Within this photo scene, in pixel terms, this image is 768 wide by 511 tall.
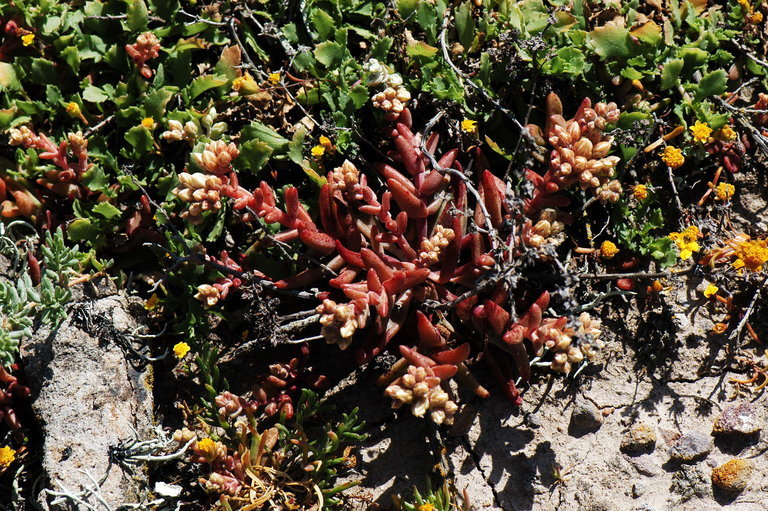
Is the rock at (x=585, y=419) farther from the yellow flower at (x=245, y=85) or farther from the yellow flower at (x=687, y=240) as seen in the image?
the yellow flower at (x=245, y=85)

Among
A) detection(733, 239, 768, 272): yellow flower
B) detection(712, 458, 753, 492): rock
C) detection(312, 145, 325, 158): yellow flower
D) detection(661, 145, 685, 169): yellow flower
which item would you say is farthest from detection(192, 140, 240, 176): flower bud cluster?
detection(712, 458, 753, 492): rock

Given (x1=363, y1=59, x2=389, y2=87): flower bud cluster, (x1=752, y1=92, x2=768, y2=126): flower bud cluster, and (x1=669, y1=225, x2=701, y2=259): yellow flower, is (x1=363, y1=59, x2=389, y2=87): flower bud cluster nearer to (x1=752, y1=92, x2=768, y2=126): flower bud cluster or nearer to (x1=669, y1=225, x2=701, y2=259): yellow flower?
(x1=669, y1=225, x2=701, y2=259): yellow flower

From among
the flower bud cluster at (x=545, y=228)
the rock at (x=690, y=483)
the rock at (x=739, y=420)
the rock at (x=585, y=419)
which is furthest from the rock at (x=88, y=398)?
the rock at (x=739, y=420)

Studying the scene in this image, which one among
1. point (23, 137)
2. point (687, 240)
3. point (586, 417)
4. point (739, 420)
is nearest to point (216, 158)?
point (23, 137)

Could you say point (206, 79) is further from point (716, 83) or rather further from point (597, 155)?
point (716, 83)

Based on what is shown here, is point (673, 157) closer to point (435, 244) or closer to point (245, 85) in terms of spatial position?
point (435, 244)

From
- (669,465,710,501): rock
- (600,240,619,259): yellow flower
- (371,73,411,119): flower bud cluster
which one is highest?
(371,73,411,119): flower bud cluster
